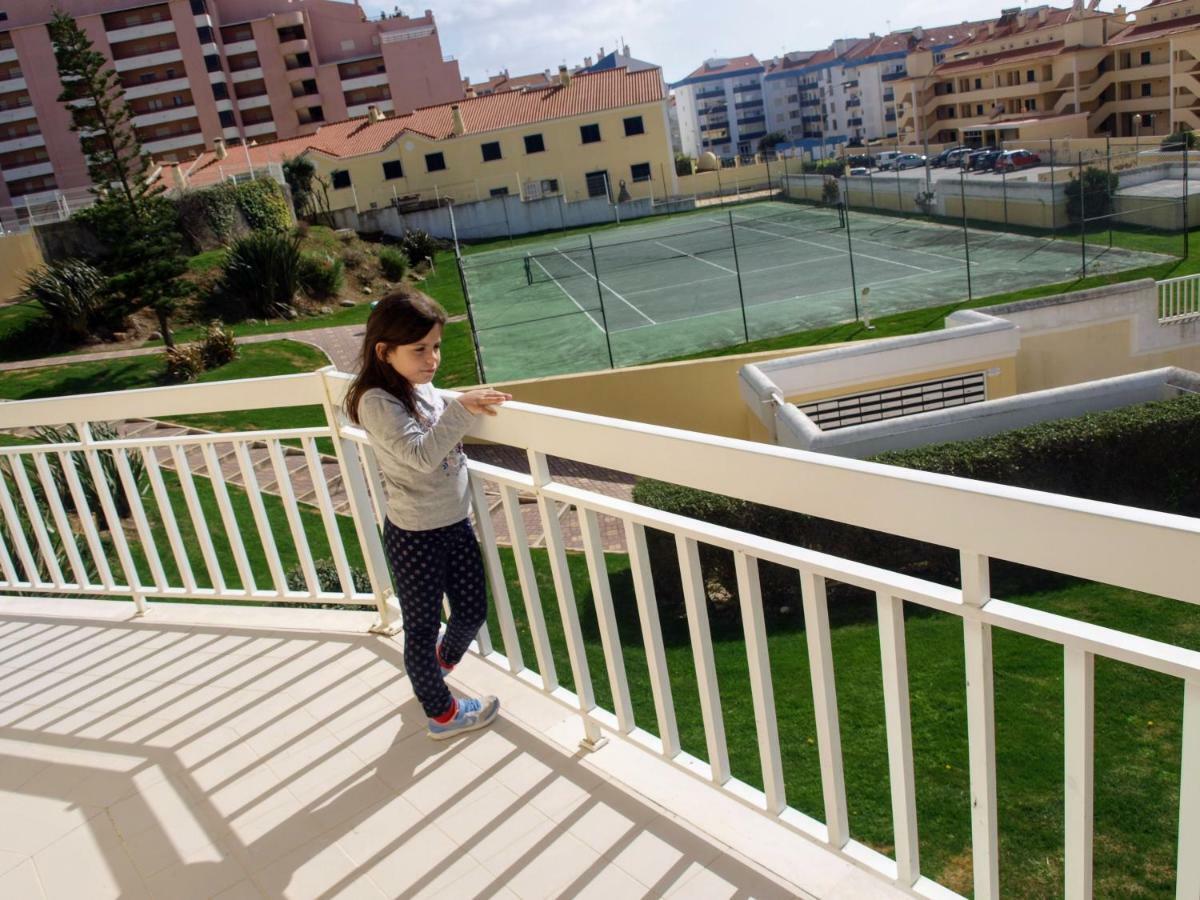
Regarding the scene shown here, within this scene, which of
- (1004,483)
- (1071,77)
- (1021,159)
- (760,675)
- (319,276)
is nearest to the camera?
(760,675)

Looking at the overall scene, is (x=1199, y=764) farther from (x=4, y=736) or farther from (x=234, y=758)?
(x=4, y=736)

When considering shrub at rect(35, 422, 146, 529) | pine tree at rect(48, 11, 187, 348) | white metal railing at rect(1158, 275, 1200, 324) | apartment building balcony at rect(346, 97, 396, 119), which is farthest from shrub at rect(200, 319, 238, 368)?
apartment building balcony at rect(346, 97, 396, 119)

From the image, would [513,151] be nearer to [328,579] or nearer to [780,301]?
[780,301]

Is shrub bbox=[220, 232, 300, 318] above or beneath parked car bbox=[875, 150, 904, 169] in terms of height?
above

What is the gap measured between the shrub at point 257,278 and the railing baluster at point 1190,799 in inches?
893

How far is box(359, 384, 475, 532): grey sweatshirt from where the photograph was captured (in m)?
2.21

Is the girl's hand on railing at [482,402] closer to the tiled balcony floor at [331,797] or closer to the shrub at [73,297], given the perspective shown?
the tiled balcony floor at [331,797]

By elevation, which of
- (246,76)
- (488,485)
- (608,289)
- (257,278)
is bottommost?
(488,485)

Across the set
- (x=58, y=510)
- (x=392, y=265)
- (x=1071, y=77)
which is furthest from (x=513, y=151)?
(x=58, y=510)

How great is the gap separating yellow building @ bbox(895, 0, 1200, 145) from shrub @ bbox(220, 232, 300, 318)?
36.3 meters

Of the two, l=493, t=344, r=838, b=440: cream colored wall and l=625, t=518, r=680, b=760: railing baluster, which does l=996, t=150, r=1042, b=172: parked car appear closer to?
l=493, t=344, r=838, b=440: cream colored wall

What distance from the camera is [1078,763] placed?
4.33 feet

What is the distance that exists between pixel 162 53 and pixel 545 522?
61794 millimetres

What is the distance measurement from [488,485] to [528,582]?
31.5 feet
